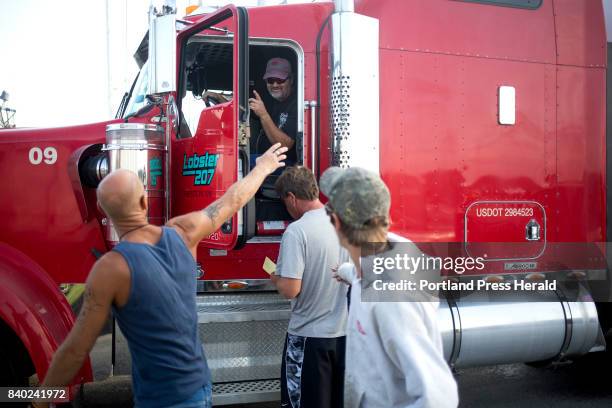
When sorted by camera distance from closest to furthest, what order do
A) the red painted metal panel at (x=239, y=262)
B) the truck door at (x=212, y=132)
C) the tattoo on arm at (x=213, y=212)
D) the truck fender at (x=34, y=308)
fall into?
1. the tattoo on arm at (x=213, y=212)
2. the truck fender at (x=34, y=308)
3. the truck door at (x=212, y=132)
4. the red painted metal panel at (x=239, y=262)

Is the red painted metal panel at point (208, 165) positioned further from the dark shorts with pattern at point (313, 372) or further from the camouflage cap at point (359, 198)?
the camouflage cap at point (359, 198)

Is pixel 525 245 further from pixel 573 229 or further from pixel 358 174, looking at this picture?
pixel 358 174

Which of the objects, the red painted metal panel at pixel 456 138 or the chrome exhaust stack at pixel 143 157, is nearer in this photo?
the chrome exhaust stack at pixel 143 157

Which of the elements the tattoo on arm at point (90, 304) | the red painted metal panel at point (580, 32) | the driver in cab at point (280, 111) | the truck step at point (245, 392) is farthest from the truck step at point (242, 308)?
the red painted metal panel at point (580, 32)

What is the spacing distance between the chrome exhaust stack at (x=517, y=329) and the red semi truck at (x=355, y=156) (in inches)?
0.5

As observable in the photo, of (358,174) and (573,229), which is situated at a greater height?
(358,174)

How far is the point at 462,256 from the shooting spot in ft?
12.8

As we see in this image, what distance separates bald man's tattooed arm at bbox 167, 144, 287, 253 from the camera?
90.7 inches

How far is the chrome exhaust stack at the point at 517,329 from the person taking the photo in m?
3.85

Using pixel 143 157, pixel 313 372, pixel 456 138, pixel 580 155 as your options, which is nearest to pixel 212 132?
pixel 143 157

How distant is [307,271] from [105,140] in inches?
61.2

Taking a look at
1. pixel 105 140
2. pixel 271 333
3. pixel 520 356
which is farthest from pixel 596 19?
pixel 105 140

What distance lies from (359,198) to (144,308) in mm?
788

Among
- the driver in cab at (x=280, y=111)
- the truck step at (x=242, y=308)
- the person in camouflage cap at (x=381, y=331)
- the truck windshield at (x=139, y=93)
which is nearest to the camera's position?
the person in camouflage cap at (x=381, y=331)
